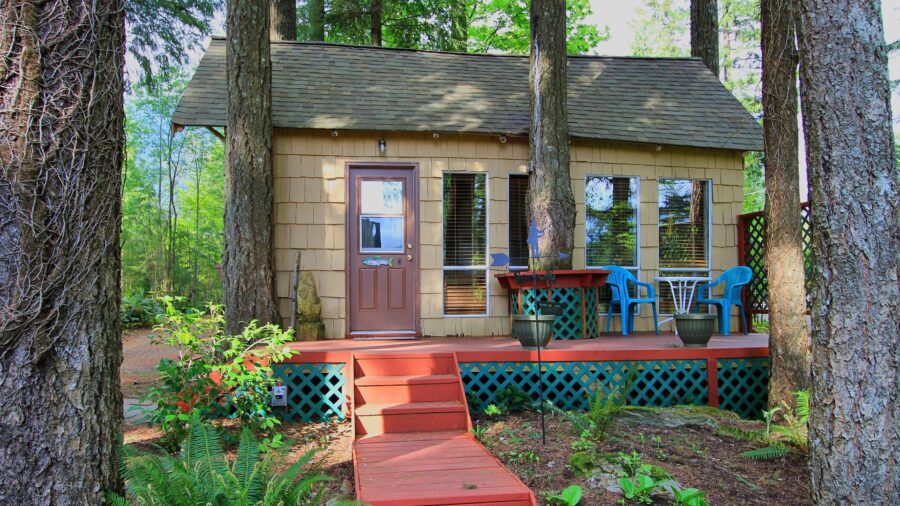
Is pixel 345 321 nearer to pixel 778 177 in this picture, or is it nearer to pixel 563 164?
pixel 563 164

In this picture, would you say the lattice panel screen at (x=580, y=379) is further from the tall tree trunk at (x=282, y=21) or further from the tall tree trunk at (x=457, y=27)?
the tall tree trunk at (x=457, y=27)

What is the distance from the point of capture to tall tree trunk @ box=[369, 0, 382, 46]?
44.0ft

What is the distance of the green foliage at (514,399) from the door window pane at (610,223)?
314 cm

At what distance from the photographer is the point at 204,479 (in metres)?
2.90

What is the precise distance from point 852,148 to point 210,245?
17.4 meters

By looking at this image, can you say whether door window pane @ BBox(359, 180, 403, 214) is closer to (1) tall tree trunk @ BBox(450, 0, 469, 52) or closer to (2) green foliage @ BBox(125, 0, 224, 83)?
(2) green foliage @ BBox(125, 0, 224, 83)

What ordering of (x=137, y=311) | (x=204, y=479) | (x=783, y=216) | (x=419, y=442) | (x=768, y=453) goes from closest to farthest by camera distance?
(x=204, y=479), (x=768, y=453), (x=419, y=442), (x=783, y=216), (x=137, y=311)

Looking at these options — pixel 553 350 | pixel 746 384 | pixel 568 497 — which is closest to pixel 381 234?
pixel 553 350

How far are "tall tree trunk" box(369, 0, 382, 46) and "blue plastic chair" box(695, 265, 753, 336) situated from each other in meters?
8.83

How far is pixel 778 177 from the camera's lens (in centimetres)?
529

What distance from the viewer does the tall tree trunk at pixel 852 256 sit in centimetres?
320

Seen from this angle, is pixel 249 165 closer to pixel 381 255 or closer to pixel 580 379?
pixel 381 255

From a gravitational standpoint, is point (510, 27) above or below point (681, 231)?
above

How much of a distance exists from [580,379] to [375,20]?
10.3m
